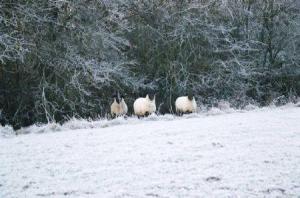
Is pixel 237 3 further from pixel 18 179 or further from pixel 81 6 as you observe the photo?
pixel 18 179

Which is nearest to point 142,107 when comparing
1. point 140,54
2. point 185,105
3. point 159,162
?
point 185,105

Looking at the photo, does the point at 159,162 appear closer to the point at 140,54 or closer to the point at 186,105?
the point at 186,105

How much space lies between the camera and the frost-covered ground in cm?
525

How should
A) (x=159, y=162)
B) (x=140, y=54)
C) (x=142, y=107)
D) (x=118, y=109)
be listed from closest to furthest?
(x=159, y=162)
(x=142, y=107)
(x=118, y=109)
(x=140, y=54)

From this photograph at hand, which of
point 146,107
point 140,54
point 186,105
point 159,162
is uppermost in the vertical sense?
point 140,54

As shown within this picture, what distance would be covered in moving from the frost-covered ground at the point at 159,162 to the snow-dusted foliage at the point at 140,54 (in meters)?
6.39

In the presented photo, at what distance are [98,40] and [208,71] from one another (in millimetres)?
5774

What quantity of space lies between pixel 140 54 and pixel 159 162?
14.4 metres

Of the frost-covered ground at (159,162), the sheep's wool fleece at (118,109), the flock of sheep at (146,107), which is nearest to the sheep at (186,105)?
the flock of sheep at (146,107)

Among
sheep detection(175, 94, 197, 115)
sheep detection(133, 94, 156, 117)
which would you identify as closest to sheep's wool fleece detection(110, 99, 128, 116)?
sheep detection(133, 94, 156, 117)

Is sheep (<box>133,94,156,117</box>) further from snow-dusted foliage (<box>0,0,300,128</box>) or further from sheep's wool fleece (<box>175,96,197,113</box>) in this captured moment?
snow-dusted foliage (<box>0,0,300,128</box>)

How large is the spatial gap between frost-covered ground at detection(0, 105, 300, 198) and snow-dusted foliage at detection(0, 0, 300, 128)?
639cm

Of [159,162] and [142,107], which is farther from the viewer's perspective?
[142,107]

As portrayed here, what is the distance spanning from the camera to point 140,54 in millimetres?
20594
